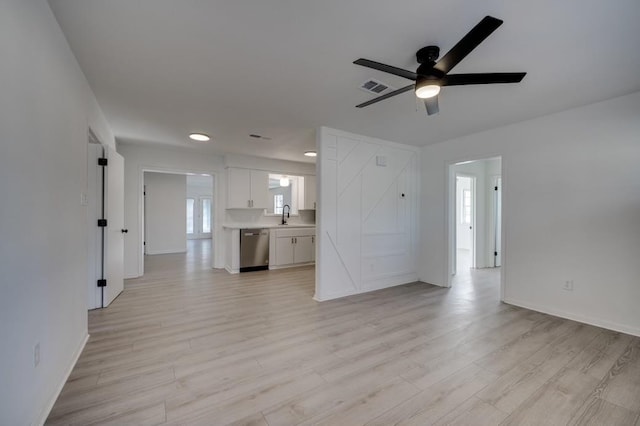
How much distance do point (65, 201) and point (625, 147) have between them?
207 inches

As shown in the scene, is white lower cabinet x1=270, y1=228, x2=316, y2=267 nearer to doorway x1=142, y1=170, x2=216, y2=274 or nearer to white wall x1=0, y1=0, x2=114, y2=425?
doorway x1=142, y1=170, x2=216, y2=274

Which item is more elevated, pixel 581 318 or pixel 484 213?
pixel 484 213

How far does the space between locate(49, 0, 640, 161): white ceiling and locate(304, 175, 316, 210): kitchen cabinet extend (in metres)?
3.26

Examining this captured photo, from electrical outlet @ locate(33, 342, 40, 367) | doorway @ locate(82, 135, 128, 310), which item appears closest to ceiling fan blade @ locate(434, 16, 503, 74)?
electrical outlet @ locate(33, 342, 40, 367)

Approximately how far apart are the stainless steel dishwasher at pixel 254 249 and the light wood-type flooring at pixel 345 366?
187cm

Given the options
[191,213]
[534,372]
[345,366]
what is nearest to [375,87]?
[345,366]

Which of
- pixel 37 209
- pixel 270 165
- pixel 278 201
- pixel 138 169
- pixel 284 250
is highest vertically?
pixel 270 165

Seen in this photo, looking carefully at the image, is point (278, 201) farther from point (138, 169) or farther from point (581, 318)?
point (581, 318)

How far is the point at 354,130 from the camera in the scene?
13.1 feet

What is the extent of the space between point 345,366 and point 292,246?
4.09 m

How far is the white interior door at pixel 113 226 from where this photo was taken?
3482mm

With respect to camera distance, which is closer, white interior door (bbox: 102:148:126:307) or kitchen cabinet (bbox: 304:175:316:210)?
white interior door (bbox: 102:148:126:307)

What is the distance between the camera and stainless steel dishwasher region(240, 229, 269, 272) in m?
5.59

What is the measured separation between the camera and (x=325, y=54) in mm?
2066
